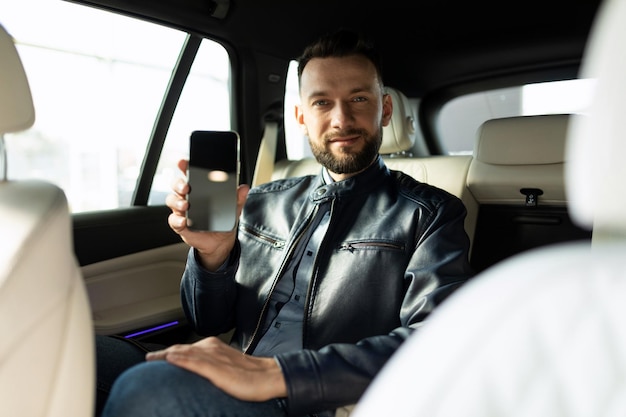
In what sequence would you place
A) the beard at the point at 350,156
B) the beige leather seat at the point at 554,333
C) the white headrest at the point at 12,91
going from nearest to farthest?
the beige leather seat at the point at 554,333 → the white headrest at the point at 12,91 → the beard at the point at 350,156

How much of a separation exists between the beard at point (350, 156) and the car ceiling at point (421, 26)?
2.96 ft

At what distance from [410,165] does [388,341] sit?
1264 mm

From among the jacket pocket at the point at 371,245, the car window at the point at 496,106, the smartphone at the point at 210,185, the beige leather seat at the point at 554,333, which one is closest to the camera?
the beige leather seat at the point at 554,333

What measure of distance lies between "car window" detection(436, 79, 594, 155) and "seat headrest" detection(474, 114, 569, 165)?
54cm

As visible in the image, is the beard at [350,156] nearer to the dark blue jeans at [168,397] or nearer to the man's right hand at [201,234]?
the man's right hand at [201,234]

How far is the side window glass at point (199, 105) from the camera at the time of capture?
2.46 m

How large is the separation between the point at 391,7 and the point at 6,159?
1831mm

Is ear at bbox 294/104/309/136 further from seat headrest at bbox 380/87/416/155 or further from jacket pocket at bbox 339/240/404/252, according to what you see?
seat headrest at bbox 380/87/416/155

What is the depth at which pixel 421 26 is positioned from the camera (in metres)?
2.63

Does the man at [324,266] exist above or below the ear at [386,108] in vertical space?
below

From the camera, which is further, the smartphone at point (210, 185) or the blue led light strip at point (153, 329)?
the blue led light strip at point (153, 329)

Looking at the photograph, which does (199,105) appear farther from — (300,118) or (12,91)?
(12,91)

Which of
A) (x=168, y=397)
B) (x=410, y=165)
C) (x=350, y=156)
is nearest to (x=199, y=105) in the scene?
(x=410, y=165)

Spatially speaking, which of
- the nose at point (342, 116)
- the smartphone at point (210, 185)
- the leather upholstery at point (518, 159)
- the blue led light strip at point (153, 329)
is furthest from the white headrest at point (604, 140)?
the blue led light strip at point (153, 329)
